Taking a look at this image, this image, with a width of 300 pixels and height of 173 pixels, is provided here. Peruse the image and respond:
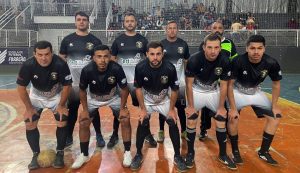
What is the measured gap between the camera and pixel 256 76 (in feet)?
17.0

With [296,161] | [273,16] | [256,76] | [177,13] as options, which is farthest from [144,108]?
[273,16]

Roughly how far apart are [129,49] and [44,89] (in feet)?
5.87

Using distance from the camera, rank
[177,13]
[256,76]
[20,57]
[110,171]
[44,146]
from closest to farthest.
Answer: [110,171]
[256,76]
[44,146]
[20,57]
[177,13]

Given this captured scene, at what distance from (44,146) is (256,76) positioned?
399 centimetres

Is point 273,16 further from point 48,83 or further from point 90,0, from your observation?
point 48,83

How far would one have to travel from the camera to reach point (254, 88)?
5355mm

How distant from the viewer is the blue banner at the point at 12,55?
16.5 metres

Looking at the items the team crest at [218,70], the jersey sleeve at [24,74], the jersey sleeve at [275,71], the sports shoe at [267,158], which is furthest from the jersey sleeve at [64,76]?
the sports shoe at [267,158]

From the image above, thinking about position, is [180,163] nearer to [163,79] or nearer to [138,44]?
[163,79]

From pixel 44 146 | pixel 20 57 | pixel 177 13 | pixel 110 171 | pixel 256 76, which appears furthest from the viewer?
pixel 177 13

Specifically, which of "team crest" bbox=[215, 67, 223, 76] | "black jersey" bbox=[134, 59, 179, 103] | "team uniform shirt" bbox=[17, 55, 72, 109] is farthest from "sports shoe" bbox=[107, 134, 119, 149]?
"team crest" bbox=[215, 67, 223, 76]

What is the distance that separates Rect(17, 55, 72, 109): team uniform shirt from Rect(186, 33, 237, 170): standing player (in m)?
1.99

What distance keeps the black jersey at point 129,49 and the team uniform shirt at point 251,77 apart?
1.84m

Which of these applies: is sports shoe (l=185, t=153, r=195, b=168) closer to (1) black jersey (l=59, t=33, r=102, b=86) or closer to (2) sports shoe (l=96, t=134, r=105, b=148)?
(2) sports shoe (l=96, t=134, r=105, b=148)
